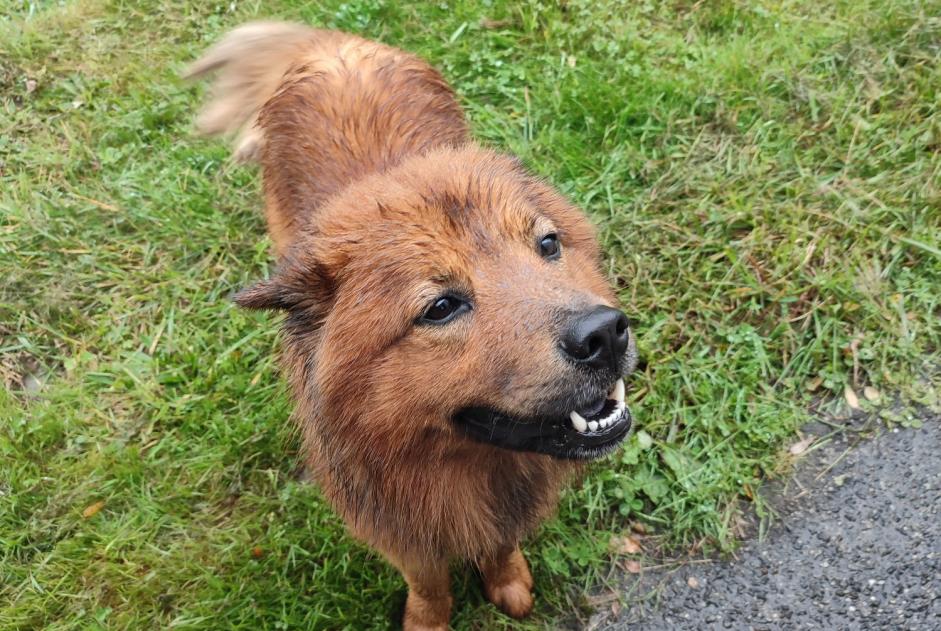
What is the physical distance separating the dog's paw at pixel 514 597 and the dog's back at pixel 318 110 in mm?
1706

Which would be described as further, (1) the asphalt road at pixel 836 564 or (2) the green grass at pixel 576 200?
(2) the green grass at pixel 576 200

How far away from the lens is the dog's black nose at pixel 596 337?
6.93 feet

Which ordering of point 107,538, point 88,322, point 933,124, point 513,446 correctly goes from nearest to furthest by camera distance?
point 513,446 < point 107,538 < point 933,124 < point 88,322

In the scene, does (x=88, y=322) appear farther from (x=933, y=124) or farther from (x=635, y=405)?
(x=933, y=124)

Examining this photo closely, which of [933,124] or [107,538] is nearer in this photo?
[107,538]

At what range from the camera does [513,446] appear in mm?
2373

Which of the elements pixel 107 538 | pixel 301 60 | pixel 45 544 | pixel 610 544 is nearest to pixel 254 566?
pixel 107 538

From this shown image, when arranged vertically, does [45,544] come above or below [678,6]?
below

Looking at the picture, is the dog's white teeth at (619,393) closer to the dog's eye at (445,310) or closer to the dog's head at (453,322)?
the dog's head at (453,322)

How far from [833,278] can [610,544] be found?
177cm

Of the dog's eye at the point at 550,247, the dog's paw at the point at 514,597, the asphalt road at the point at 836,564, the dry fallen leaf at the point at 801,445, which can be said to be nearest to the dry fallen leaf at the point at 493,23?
the dog's eye at the point at 550,247

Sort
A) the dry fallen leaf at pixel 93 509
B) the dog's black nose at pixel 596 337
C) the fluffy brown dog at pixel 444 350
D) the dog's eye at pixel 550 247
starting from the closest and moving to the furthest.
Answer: the dog's black nose at pixel 596 337
the fluffy brown dog at pixel 444 350
the dog's eye at pixel 550 247
the dry fallen leaf at pixel 93 509

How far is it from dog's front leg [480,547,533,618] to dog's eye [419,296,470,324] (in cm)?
134

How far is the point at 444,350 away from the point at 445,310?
126 millimetres
